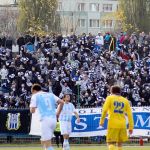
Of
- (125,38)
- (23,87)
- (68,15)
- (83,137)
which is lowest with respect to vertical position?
(83,137)

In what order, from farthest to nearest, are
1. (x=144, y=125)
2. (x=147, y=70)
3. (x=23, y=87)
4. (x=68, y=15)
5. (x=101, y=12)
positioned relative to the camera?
1. (x=101, y=12)
2. (x=68, y=15)
3. (x=147, y=70)
4. (x=23, y=87)
5. (x=144, y=125)

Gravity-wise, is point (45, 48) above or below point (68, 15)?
below

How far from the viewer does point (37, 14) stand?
74188 millimetres

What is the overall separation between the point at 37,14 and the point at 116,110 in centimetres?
5412

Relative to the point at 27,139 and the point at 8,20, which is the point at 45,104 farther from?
the point at 8,20

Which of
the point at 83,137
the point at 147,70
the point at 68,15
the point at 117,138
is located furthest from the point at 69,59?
the point at 68,15

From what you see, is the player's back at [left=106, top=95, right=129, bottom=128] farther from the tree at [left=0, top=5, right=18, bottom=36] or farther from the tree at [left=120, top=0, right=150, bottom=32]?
the tree at [left=0, top=5, right=18, bottom=36]

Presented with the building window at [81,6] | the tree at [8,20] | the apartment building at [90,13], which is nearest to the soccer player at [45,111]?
the tree at [8,20]

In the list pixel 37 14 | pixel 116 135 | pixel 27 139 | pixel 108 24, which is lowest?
pixel 27 139

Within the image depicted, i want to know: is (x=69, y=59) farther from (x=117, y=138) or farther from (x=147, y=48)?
(x=117, y=138)

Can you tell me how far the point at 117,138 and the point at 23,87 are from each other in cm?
1740

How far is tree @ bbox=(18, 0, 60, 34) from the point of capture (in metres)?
73.4

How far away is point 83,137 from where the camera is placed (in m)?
34.4

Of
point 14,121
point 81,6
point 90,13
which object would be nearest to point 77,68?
point 14,121
